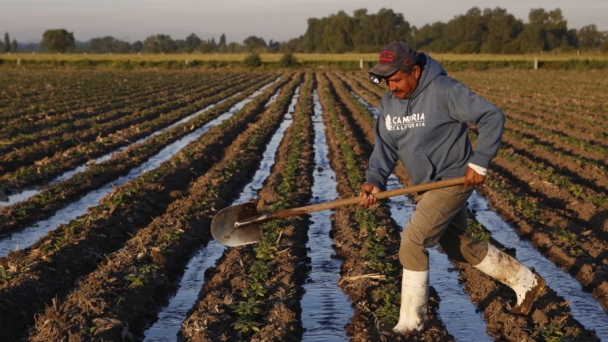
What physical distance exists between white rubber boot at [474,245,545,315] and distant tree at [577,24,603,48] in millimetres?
108698

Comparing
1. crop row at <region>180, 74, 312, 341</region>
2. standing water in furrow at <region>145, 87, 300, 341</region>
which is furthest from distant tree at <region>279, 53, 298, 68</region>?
crop row at <region>180, 74, 312, 341</region>

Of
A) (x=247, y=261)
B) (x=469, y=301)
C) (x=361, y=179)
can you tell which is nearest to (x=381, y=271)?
(x=469, y=301)

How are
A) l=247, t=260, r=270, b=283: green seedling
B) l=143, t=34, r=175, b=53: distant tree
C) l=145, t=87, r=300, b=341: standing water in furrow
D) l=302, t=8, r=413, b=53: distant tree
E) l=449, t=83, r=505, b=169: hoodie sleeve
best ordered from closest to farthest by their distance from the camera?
l=449, t=83, r=505, b=169: hoodie sleeve < l=145, t=87, r=300, b=341: standing water in furrow < l=247, t=260, r=270, b=283: green seedling < l=302, t=8, r=413, b=53: distant tree < l=143, t=34, r=175, b=53: distant tree

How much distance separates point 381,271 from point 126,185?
5.16 metres

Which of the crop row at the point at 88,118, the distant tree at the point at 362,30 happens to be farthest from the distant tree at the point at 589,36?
the crop row at the point at 88,118

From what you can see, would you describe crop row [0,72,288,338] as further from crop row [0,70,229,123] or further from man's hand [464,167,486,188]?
crop row [0,70,229,123]

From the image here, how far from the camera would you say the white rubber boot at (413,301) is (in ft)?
15.8

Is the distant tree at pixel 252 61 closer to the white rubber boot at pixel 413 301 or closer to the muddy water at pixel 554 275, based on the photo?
the muddy water at pixel 554 275

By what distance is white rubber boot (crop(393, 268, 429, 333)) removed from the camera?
15.8ft

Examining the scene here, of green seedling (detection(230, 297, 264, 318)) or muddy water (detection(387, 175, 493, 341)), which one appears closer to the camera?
muddy water (detection(387, 175, 493, 341))

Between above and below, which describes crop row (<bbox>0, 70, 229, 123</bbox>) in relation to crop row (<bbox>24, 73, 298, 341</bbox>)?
below

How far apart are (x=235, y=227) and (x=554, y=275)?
302 cm

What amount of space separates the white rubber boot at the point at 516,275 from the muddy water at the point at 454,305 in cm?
36

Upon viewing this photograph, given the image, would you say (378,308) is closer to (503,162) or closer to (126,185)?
(126,185)
